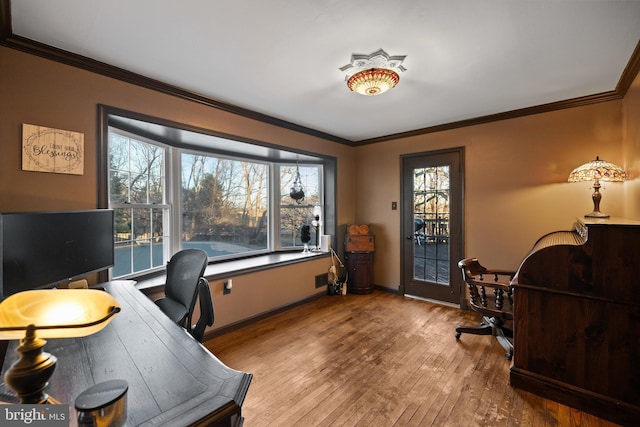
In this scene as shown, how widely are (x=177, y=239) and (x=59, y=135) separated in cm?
148

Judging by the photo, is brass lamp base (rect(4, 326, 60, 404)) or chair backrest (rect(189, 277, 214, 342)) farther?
chair backrest (rect(189, 277, 214, 342))

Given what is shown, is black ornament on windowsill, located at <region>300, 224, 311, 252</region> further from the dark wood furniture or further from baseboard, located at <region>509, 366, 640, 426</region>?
baseboard, located at <region>509, 366, 640, 426</region>

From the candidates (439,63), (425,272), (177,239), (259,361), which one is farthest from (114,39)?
(425,272)

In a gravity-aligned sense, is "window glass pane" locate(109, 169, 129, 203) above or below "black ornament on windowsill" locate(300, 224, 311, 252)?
above

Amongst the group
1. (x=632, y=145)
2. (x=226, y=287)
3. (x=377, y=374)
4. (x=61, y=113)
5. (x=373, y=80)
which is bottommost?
(x=377, y=374)

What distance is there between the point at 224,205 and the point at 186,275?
68.0 inches

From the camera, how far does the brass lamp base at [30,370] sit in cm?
63

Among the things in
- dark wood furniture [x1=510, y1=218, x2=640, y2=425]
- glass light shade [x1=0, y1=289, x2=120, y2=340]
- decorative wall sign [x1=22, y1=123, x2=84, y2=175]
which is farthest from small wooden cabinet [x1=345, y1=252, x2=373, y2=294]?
glass light shade [x1=0, y1=289, x2=120, y2=340]

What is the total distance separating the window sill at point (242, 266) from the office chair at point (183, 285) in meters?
0.41

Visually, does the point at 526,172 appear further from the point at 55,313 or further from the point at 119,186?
the point at 119,186

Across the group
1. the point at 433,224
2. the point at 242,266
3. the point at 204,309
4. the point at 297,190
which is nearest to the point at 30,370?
the point at 204,309

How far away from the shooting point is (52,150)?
1929 mm

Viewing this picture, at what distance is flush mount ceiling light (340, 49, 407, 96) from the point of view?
2043 millimetres

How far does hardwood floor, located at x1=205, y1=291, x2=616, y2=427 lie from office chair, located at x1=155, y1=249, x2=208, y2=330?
2.44 ft
